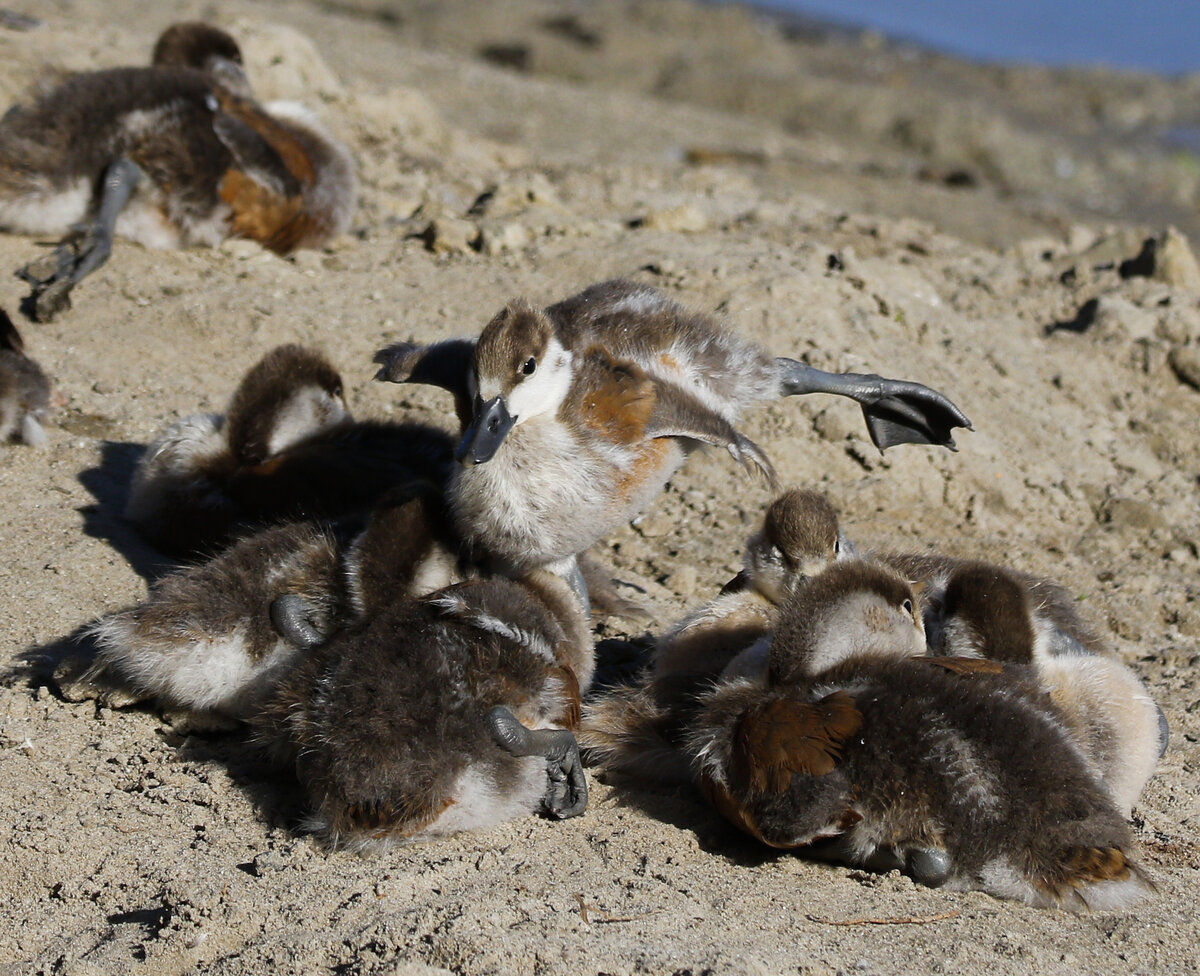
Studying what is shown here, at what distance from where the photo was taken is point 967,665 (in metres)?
4.34

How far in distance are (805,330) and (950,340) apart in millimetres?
1203

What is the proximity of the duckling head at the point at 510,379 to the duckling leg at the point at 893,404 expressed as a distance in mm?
1422

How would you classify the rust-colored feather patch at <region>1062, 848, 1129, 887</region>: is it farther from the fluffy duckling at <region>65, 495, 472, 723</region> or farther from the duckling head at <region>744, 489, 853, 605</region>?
the fluffy duckling at <region>65, 495, 472, 723</region>

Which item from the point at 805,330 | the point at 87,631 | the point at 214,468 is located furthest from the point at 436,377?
the point at 805,330

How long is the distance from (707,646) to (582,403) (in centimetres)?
112

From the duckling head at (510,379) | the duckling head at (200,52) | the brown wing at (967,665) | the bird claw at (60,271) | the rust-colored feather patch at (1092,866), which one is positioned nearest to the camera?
the rust-colored feather patch at (1092,866)

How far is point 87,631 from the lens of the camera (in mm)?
4941

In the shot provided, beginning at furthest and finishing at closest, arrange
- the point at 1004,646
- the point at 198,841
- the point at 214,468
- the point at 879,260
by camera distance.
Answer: the point at 879,260 < the point at 214,468 < the point at 1004,646 < the point at 198,841

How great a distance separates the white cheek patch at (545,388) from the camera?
14.9 ft

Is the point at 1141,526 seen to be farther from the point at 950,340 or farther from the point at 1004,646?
the point at 1004,646

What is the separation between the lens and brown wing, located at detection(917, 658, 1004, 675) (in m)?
4.26

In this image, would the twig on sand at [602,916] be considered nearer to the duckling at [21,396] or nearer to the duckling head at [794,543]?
the duckling head at [794,543]

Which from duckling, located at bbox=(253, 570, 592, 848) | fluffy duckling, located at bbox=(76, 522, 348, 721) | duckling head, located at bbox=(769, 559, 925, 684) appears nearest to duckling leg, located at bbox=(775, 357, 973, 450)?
duckling head, located at bbox=(769, 559, 925, 684)

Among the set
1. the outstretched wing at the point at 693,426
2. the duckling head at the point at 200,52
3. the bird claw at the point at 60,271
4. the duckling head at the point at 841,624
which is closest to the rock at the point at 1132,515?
the outstretched wing at the point at 693,426
